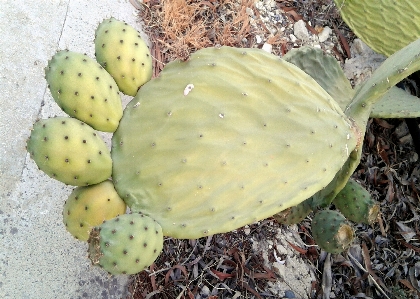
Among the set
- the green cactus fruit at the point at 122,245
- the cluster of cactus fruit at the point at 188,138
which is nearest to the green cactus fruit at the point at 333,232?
the cluster of cactus fruit at the point at 188,138

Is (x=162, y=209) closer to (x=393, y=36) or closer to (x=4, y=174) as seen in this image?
(x=4, y=174)

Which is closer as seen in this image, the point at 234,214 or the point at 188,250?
the point at 234,214

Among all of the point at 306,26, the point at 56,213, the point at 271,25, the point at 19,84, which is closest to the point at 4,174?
the point at 56,213

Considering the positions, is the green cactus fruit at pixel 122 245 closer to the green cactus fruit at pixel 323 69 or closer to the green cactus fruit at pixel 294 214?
the green cactus fruit at pixel 294 214

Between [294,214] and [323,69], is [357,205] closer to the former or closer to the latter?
[294,214]

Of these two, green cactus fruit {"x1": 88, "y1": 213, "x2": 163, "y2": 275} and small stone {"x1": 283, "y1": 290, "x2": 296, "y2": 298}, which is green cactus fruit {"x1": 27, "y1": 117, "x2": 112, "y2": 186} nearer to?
green cactus fruit {"x1": 88, "y1": 213, "x2": 163, "y2": 275}

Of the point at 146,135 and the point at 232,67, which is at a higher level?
the point at 232,67
